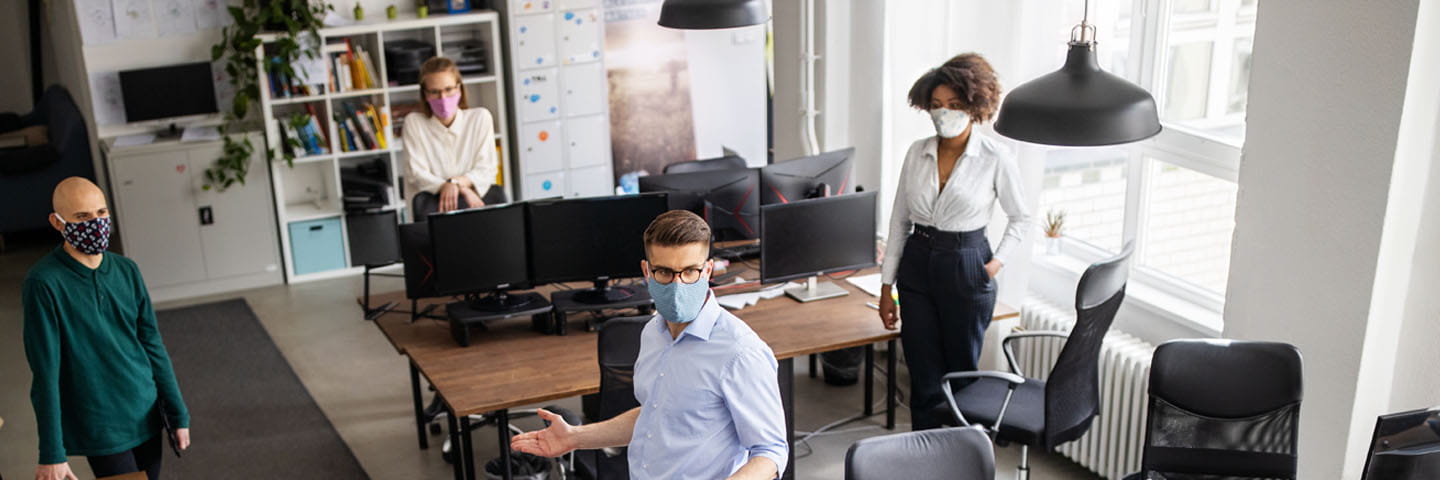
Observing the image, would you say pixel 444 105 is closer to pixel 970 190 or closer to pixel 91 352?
pixel 91 352

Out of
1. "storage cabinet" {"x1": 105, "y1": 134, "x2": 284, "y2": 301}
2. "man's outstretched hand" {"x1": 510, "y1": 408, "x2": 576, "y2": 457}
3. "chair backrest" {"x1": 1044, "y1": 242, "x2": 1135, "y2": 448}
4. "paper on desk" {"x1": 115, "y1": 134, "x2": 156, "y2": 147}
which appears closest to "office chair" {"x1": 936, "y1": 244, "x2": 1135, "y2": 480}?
"chair backrest" {"x1": 1044, "y1": 242, "x2": 1135, "y2": 448}

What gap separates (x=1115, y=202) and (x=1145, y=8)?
3.27 ft

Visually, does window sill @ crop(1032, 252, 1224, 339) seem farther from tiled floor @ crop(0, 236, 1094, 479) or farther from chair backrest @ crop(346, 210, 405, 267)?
chair backrest @ crop(346, 210, 405, 267)

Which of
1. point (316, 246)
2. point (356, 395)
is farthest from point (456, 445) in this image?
point (316, 246)

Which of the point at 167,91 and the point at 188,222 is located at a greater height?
the point at 167,91

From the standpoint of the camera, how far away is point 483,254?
5.08 meters

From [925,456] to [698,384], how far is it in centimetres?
72

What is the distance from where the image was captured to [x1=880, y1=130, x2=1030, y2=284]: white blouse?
4.86 meters

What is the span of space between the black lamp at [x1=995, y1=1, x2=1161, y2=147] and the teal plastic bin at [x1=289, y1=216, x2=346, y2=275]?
619 centimetres

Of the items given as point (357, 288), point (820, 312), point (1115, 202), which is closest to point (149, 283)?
point (357, 288)

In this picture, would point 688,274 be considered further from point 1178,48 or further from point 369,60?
point 369,60

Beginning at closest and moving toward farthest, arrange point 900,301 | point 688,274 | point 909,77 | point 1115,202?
1. point 688,274
2. point 900,301
3. point 1115,202
4. point 909,77

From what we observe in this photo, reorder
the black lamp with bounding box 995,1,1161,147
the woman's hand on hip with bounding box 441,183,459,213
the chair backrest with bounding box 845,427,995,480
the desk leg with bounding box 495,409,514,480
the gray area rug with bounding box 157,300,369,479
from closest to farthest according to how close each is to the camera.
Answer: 1. the black lamp with bounding box 995,1,1161,147
2. the chair backrest with bounding box 845,427,995,480
3. the desk leg with bounding box 495,409,514,480
4. the gray area rug with bounding box 157,300,369,479
5. the woman's hand on hip with bounding box 441,183,459,213

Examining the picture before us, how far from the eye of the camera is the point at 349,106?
27.7 ft
